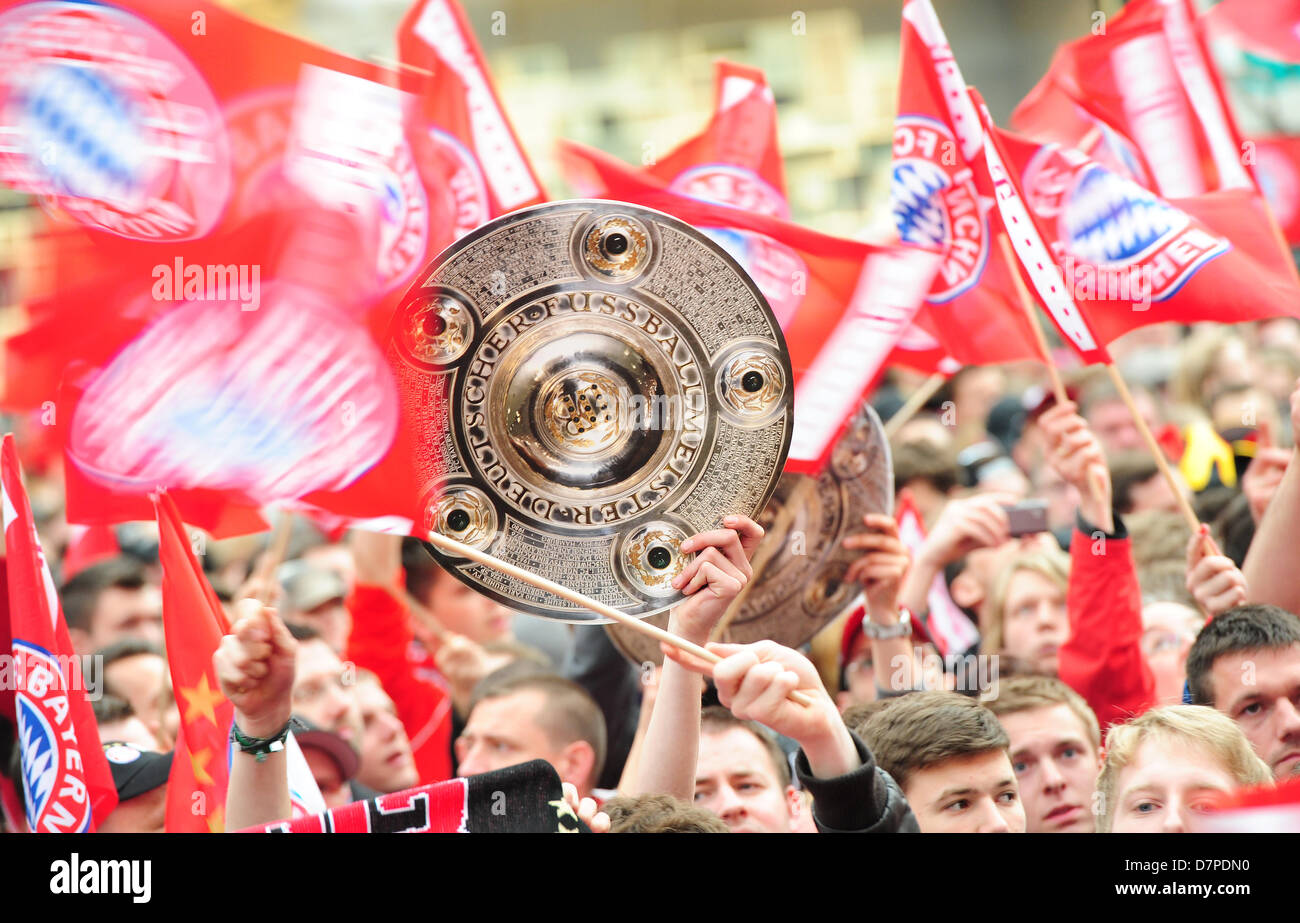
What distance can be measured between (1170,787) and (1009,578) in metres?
1.37

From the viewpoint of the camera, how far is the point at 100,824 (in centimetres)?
312

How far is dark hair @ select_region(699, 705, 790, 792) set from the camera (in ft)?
10.9

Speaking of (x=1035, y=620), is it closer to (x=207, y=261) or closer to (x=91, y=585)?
(x=207, y=261)

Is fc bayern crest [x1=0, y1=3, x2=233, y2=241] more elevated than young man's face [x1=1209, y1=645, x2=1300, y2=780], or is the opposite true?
fc bayern crest [x1=0, y1=3, x2=233, y2=241]

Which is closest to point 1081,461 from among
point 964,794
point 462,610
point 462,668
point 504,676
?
point 964,794

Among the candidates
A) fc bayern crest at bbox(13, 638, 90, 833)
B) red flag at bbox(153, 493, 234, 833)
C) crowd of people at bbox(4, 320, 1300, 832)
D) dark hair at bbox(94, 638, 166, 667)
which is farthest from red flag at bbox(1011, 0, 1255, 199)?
fc bayern crest at bbox(13, 638, 90, 833)

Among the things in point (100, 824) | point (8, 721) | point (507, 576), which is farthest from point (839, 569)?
point (8, 721)

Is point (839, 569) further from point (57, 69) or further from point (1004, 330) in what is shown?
point (57, 69)

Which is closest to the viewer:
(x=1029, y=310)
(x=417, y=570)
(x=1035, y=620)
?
(x=1029, y=310)

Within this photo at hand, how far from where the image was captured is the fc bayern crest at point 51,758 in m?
3.03

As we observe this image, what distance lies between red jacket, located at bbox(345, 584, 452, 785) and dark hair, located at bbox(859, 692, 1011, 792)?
162 centimetres

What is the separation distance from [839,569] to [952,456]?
1.87 metres

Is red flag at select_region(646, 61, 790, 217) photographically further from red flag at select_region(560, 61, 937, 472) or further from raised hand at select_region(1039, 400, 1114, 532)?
raised hand at select_region(1039, 400, 1114, 532)

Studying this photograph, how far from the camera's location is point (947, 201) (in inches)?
156
